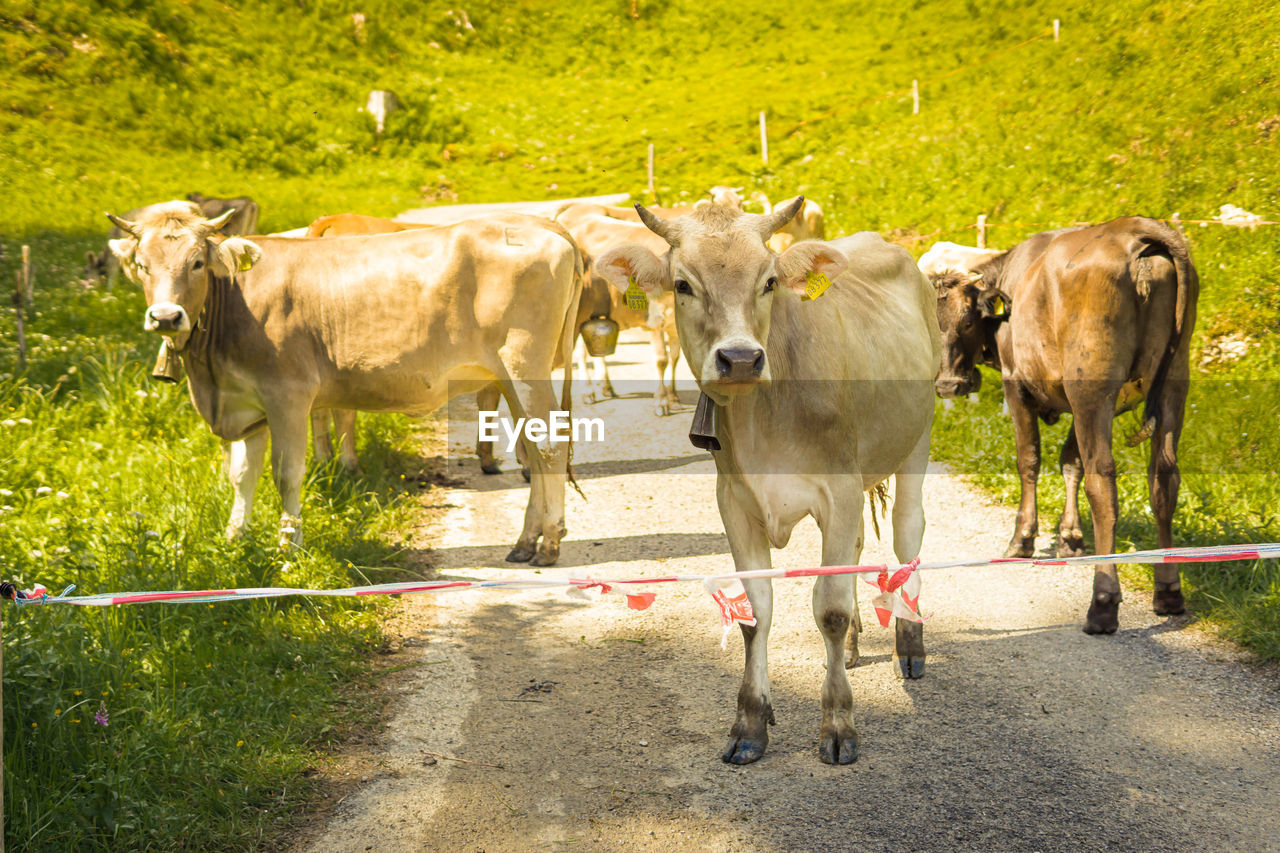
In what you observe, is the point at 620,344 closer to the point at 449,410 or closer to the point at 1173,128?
the point at 449,410

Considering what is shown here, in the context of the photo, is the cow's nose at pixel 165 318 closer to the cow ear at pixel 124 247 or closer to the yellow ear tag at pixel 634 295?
the cow ear at pixel 124 247

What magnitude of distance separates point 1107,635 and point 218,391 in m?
5.53

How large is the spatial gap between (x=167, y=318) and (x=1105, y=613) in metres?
5.41

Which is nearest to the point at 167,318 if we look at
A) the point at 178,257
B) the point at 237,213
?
the point at 178,257

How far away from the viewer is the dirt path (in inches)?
157

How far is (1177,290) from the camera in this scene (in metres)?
6.05

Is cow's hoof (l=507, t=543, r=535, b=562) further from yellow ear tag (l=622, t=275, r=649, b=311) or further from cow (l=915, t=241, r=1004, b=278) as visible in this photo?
cow (l=915, t=241, r=1004, b=278)

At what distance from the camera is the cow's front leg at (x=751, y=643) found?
181 inches

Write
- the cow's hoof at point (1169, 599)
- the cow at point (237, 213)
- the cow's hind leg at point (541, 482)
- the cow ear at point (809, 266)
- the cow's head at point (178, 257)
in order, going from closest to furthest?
1. the cow ear at point (809, 266)
2. the cow's hoof at point (1169, 599)
3. the cow's head at point (178, 257)
4. the cow's hind leg at point (541, 482)
5. the cow at point (237, 213)

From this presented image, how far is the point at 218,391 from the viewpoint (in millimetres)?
7062

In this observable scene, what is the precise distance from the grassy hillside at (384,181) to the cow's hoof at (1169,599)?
0.16 meters

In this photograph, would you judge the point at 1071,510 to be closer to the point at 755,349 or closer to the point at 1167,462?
the point at 1167,462

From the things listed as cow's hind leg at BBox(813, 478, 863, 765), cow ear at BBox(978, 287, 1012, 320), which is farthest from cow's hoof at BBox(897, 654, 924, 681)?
cow ear at BBox(978, 287, 1012, 320)

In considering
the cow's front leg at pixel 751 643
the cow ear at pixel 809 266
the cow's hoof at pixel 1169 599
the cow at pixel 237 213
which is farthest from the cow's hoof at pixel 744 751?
the cow at pixel 237 213
